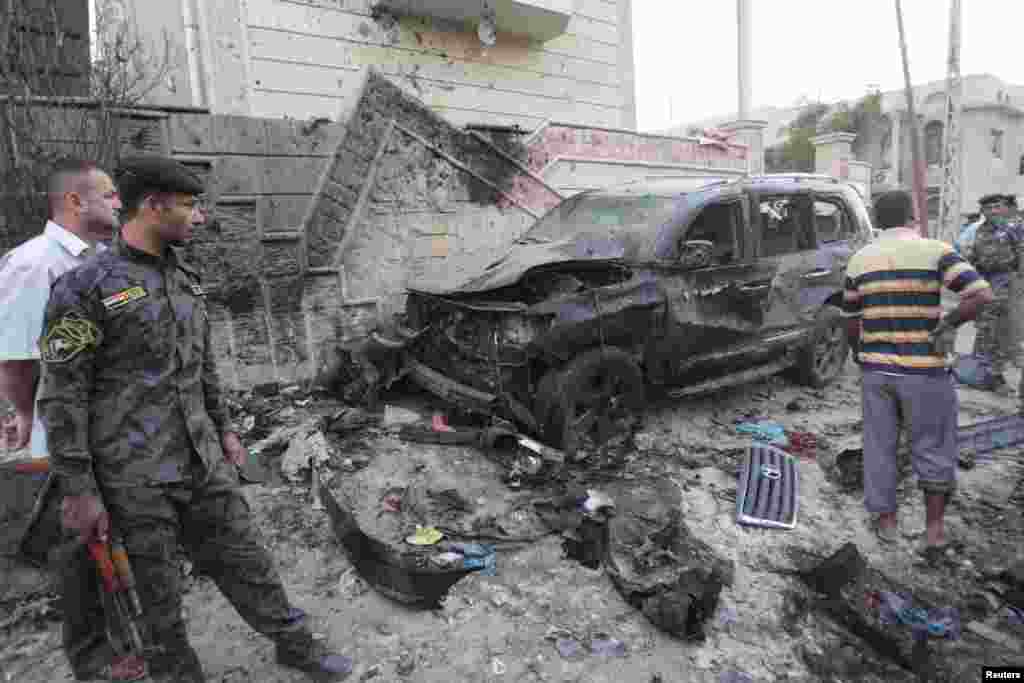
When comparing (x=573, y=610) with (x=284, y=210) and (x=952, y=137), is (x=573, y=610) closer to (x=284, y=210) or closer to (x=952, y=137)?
(x=284, y=210)

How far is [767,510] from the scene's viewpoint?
11.5 feet

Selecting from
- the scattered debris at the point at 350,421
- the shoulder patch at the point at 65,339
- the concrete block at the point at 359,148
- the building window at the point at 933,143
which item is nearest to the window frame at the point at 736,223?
the scattered debris at the point at 350,421

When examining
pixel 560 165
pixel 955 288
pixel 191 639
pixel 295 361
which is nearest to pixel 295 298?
pixel 295 361

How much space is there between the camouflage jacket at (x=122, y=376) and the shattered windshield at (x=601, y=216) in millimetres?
3390

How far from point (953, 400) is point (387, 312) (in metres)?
4.49


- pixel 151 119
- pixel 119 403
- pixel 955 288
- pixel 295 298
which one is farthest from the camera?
pixel 295 298

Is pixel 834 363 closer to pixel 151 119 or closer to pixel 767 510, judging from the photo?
pixel 767 510

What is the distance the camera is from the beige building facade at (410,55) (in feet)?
23.1

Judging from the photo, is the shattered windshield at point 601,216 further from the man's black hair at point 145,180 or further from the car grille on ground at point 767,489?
the man's black hair at point 145,180

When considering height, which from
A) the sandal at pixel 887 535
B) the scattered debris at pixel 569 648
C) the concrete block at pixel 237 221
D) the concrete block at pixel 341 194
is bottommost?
the sandal at pixel 887 535

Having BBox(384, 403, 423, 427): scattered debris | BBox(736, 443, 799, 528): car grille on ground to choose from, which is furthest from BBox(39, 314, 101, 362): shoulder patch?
BBox(736, 443, 799, 528): car grille on ground

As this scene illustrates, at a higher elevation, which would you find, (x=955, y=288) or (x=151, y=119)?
(x=151, y=119)

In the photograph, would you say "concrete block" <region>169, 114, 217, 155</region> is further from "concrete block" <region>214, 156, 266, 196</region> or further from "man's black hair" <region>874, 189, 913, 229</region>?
"man's black hair" <region>874, 189, 913, 229</region>

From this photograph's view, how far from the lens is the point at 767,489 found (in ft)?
12.1
